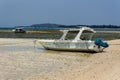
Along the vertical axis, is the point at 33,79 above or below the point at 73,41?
Result: above

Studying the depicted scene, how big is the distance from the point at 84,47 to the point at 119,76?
55.0ft

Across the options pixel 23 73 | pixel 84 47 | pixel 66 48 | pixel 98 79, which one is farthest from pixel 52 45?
pixel 98 79

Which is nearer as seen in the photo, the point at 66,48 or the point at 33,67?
the point at 33,67

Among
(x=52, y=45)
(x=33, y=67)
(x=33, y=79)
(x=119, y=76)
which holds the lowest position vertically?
(x=52, y=45)

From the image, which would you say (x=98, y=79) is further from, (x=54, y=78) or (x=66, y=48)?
(x=66, y=48)

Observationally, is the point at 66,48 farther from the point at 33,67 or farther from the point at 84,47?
the point at 33,67

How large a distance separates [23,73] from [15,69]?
5.44 ft

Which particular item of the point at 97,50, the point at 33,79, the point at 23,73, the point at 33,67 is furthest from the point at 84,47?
the point at 33,79

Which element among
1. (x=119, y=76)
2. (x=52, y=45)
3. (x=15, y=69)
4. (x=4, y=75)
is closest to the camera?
(x=119, y=76)

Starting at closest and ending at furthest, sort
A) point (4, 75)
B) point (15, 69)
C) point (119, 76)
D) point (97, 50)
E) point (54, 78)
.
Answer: point (119, 76)
point (54, 78)
point (4, 75)
point (15, 69)
point (97, 50)

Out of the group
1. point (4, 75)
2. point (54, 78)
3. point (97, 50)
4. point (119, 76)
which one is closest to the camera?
point (119, 76)

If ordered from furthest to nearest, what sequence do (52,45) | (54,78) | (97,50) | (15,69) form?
(52,45) → (97,50) → (15,69) → (54,78)

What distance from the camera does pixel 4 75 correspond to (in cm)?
1664

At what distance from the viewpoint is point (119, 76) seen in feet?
43.5
